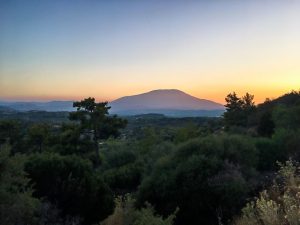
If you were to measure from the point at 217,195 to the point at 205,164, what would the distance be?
2228 mm

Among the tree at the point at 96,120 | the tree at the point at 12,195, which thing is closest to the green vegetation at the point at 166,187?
the tree at the point at 12,195

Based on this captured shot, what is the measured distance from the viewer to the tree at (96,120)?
37.9 metres

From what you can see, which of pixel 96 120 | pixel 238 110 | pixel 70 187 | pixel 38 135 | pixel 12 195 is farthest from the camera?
pixel 238 110

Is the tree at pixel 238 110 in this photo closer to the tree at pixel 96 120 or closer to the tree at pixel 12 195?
the tree at pixel 96 120

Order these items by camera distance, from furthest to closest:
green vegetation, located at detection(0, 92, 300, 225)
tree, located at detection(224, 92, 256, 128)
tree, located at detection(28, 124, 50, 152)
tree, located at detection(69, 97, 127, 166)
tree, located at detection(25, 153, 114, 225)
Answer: tree, located at detection(224, 92, 256, 128) → tree, located at detection(28, 124, 50, 152) → tree, located at detection(69, 97, 127, 166) → tree, located at detection(25, 153, 114, 225) → green vegetation, located at detection(0, 92, 300, 225)

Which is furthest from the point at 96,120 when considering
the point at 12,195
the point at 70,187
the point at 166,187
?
the point at 12,195

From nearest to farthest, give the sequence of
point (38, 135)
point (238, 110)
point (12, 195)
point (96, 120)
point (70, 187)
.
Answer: point (12, 195), point (70, 187), point (96, 120), point (38, 135), point (238, 110)

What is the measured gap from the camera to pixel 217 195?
57.0 ft

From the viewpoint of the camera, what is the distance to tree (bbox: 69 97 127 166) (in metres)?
37.9

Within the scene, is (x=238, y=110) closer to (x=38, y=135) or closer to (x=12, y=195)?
(x=38, y=135)

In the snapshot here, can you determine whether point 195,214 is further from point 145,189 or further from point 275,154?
point 275,154

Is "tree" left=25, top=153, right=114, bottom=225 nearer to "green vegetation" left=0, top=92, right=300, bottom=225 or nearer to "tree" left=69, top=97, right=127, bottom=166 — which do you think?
"green vegetation" left=0, top=92, right=300, bottom=225

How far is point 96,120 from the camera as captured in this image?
3803cm

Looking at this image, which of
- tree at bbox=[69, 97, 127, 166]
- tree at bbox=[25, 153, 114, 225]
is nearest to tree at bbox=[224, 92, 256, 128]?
tree at bbox=[69, 97, 127, 166]
